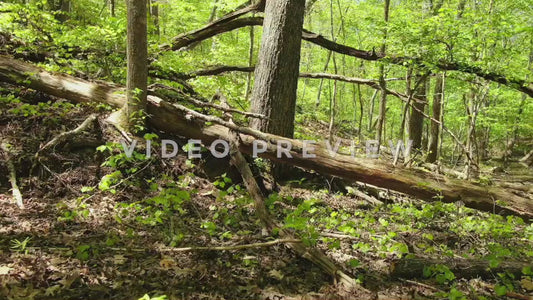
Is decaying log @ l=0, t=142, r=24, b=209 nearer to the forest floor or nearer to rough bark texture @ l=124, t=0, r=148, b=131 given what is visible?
the forest floor

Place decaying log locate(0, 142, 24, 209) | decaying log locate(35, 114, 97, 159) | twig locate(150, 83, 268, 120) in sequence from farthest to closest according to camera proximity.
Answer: twig locate(150, 83, 268, 120) → decaying log locate(35, 114, 97, 159) → decaying log locate(0, 142, 24, 209)

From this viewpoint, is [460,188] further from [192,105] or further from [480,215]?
[192,105]

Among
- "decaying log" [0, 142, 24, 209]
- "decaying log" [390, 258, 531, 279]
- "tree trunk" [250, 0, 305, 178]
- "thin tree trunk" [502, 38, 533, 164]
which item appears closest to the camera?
"decaying log" [390, 258, 531, 279]

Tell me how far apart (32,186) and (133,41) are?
231 cm

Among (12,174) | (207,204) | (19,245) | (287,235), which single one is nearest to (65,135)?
(12,174)

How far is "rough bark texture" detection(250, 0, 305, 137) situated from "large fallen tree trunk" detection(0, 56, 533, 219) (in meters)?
0.59

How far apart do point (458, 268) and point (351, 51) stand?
17.3ft

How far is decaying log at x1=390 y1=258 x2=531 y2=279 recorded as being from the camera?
3363mm

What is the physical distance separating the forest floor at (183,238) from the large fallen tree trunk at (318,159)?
0.25 metres

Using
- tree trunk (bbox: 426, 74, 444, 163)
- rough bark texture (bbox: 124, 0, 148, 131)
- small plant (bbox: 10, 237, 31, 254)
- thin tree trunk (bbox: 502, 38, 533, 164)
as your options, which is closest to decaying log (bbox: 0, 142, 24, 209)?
small plant (bbox: 10, 237, 31, 254)

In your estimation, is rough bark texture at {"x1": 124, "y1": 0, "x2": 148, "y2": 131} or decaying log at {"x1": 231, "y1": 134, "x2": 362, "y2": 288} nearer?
decaying log at {"x1": 231, "y1": 134, "x2": 362, "y2": 288}

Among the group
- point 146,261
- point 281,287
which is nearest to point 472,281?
point 281,287

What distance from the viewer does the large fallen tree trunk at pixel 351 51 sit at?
653 cm

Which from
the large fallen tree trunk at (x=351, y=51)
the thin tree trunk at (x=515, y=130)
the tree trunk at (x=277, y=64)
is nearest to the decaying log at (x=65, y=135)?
the large fallen tree trunk at (x=351, y=51)
